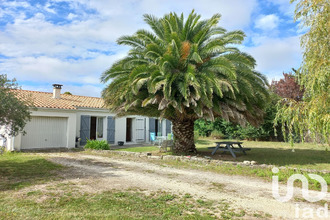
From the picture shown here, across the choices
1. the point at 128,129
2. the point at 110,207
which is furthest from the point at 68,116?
the point at 110,207

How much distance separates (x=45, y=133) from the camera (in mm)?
14672

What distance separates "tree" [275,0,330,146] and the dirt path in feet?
5.66

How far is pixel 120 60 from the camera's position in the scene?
11602 mm

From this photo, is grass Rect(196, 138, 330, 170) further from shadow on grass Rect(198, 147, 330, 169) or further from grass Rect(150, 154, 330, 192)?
grass Rect(150, 154, 330, 192)

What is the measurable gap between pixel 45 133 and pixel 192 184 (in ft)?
38.3

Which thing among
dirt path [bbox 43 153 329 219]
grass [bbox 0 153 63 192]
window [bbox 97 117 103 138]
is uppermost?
window [bbox 97 117 103 138]

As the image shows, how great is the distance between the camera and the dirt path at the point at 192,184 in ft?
15.3

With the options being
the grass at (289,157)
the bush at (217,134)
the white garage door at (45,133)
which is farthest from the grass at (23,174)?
the bush at (217,134)

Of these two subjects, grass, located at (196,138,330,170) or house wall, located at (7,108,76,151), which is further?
house wall, located at (7,108,76,151)

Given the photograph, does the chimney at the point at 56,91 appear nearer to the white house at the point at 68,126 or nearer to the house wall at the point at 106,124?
the white house at the point at 68,126

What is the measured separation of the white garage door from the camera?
1397 cm

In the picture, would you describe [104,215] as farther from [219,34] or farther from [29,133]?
[29,133]

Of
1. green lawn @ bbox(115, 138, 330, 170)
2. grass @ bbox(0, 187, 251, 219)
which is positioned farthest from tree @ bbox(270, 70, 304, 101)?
grass @ bbox(0, 187, 251, 219)

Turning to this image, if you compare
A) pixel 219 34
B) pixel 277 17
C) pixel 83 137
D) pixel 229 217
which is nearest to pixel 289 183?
pixel 229 217
